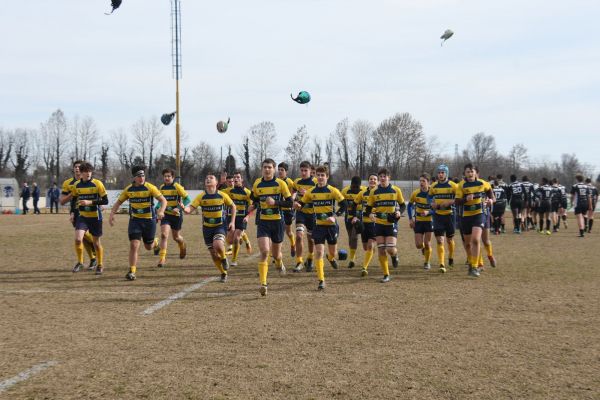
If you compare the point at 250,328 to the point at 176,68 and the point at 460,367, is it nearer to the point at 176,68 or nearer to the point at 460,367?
the point at 460,367

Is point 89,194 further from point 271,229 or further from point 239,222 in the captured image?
point 271,229

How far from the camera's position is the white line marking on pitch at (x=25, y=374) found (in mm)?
4462

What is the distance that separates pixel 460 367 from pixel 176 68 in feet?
111

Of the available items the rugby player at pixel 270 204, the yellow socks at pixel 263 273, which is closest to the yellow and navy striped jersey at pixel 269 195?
the rugby player at pixel 270 204

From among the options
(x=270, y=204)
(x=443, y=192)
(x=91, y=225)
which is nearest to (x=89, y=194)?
(x=91, y=225)

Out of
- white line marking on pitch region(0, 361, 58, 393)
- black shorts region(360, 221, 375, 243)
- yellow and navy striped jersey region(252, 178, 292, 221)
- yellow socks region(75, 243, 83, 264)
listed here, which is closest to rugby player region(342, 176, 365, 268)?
black shorts region(360, 221, 375, 243)

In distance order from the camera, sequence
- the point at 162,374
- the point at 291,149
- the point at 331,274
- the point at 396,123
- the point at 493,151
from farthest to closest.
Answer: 1. the point at 493,151
2. the point at 396,123
3. the point at 291,149
4. the point at 331,274
5. the point at 162,374

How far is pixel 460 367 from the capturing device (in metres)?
4.95

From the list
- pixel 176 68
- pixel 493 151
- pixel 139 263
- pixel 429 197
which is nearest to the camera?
pixel 429 197

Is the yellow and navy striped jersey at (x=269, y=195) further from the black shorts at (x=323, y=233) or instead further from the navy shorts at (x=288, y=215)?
the navy shorts at (x=288, y=215)

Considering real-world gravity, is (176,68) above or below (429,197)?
above

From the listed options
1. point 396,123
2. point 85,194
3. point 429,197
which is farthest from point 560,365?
point 396,123

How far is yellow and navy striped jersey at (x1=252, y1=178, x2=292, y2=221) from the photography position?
9.21m

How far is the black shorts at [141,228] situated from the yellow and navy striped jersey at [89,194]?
3.32 ft
